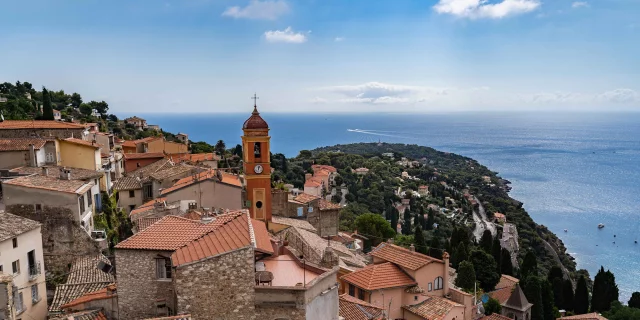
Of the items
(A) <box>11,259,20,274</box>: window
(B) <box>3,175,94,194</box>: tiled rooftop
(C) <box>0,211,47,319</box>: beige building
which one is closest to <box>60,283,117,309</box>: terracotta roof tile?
(C) <box>0,211,47,319</box>: beige building

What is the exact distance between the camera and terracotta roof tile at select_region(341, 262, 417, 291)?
2048cm

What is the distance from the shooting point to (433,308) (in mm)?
20359

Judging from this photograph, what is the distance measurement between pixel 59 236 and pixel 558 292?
3733 centimetres

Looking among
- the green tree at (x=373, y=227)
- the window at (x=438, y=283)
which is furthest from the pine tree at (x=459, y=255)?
the window at (x=438, y=283)

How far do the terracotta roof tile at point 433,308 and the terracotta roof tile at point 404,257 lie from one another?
5.26 feet

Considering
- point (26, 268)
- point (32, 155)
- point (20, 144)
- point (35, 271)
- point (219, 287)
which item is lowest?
point (35, 271)

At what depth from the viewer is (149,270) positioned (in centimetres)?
1102

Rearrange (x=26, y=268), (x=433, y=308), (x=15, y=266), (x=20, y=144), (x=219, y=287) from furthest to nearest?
(x=20, y=144), (x=433, y=308), (x=26, y=268), (x=15, y=266), (x=219, y=287)

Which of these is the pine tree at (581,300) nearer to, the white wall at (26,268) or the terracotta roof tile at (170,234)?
the terracotta roof tile at (170,234)

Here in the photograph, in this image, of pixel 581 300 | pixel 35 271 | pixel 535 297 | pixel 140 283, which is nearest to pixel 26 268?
pixel 35 271

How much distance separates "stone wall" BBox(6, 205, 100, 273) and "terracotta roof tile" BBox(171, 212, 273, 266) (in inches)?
424

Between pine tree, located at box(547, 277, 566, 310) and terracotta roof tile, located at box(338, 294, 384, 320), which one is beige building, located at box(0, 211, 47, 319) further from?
pine tree, located at box(547, 277, 566, 310)

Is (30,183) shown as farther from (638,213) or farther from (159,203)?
(638,213)

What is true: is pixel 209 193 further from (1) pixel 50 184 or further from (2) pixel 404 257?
(2) pixel 404 257
